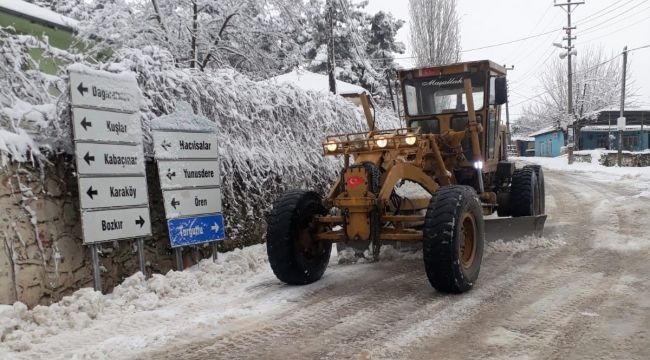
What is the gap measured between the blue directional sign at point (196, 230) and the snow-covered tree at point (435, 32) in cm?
2772

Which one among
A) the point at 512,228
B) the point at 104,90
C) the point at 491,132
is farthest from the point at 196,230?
the point at 491,132

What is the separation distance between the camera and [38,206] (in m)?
4.88

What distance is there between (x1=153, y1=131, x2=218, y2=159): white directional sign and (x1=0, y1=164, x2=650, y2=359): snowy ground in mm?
1319

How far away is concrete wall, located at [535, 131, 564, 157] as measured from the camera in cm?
5010

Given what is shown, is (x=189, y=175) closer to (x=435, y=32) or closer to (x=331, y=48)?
(x=331, y=48)

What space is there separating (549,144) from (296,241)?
52.6 m

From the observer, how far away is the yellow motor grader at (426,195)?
Answer: 5000 millimetres

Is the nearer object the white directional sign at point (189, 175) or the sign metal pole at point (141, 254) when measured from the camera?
the sign metal pole at point (141, 254)

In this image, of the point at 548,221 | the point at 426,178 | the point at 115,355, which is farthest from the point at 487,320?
the point at 548,221

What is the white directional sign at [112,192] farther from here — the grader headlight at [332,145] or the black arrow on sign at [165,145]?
the grader headlight at [332,145]

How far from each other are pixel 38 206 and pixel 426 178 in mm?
3962

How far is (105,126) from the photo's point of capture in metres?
5.30

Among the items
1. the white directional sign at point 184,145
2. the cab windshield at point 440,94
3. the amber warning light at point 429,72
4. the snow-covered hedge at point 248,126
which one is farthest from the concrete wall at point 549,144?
the white directional sign at point 184,145

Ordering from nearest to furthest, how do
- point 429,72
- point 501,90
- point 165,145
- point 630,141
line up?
point 165,145, point 501,90, point 429,72, point 630,141
